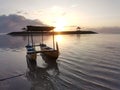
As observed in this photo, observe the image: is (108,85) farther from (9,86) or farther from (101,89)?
(9,86)

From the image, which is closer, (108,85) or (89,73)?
(108,85)

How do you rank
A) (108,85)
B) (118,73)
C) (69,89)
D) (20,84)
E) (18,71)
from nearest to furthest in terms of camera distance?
(69,89) < (108,85) < (20,84) < (118,73) < (18,71)

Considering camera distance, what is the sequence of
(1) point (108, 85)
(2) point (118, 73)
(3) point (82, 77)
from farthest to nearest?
(2) point (118, 73) → (3) point (82, 77) → (1) point (108, 85)

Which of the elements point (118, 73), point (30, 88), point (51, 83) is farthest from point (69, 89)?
point (118, 73)

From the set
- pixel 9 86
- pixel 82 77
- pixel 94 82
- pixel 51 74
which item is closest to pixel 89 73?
pixel 82 77

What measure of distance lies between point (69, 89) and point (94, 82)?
254 cm

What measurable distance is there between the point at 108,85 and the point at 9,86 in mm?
7729

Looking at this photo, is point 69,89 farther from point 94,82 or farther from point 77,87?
point 94,82

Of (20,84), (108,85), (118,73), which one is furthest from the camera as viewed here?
(118,73)

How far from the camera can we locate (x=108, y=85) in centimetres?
1205

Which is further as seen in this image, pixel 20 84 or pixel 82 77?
pixel 82 77

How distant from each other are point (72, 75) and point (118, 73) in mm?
4528

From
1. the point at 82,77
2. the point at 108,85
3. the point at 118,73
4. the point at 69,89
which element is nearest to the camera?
the point at 69,89

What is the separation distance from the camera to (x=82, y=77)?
13961 mm
